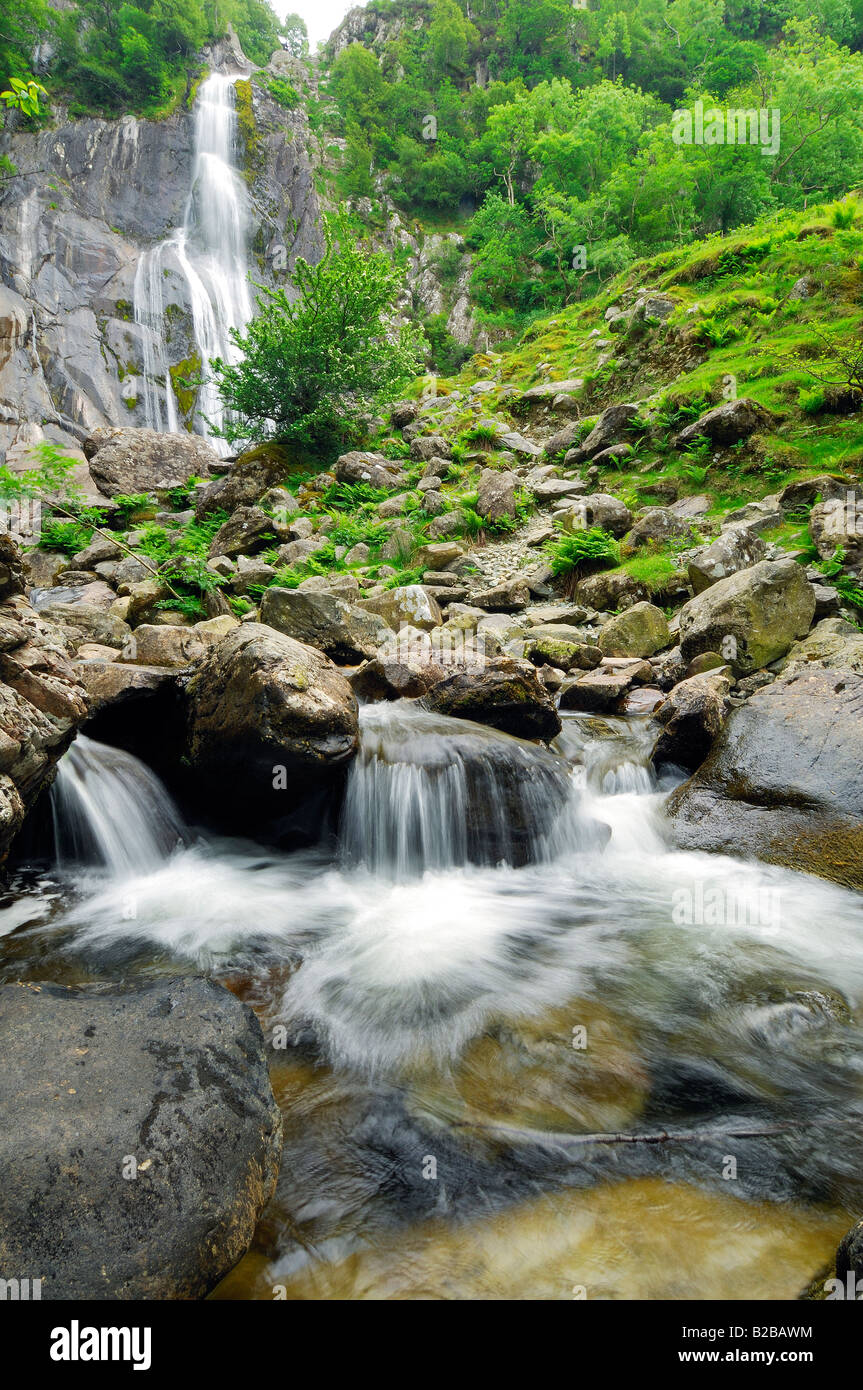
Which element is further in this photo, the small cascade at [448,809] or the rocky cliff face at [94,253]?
the rocky cliff face at [94,253]

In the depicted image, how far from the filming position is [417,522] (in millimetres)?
14461

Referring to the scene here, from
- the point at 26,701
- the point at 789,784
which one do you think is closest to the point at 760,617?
the point at 789,784

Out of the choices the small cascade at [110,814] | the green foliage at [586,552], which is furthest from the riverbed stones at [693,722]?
the green foliage at [586,552]

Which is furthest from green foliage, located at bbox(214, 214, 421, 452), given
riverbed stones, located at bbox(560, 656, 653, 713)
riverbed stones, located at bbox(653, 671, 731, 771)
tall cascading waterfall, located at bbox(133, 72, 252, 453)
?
riverbed stones, located at bbox(653, 671, 731, 771)

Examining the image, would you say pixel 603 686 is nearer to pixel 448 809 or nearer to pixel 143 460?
pixel 448 809

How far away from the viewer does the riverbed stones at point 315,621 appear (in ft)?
25.0

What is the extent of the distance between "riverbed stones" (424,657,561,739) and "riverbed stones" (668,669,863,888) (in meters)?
1.57

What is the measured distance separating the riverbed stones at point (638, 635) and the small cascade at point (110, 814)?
6.31m

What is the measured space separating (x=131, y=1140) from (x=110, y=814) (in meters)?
3.79

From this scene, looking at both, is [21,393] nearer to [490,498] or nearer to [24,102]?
[490,498]

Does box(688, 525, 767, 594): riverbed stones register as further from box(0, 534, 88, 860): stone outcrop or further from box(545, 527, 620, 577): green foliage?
box(0, 534, 88, 860): stone outcrop

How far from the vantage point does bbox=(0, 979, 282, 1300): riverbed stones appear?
1.73 m

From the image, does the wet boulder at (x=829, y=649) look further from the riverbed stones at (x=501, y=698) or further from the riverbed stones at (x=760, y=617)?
the riverbed stones at (x=501, y=698)
